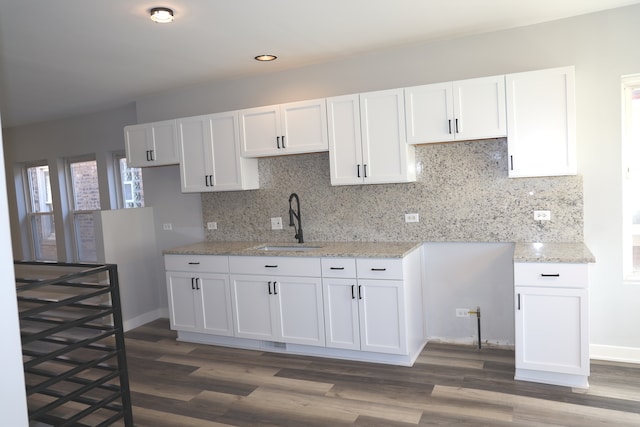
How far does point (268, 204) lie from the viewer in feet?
14.9

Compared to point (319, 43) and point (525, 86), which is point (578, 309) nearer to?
point (525, 86)

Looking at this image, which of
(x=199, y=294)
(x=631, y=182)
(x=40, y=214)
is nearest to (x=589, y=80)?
(x=631, y=182)

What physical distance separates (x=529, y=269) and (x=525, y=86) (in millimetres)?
1302

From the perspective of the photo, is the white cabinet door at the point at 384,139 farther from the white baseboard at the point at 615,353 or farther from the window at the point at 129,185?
the window at the point at 129,185

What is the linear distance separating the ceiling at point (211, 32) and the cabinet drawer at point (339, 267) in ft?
5.65

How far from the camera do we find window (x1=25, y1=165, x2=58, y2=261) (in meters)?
6.64

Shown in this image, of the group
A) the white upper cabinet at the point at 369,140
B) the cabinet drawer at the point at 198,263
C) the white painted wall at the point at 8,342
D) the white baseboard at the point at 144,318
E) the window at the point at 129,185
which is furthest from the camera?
the window at the point at 129,185

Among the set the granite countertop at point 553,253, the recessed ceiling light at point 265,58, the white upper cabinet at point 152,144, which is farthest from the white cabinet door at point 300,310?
the recessed ceiling light at point 265,58

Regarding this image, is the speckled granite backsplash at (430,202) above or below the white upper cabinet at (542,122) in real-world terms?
below

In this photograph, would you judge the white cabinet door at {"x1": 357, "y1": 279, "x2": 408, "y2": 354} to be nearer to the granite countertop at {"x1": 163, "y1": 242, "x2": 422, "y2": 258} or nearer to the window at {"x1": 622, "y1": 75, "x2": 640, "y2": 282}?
the granite countertop at {"x1": 163, "y1": 242, "x2": 422, "y2": 258}

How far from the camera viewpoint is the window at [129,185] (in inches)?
225

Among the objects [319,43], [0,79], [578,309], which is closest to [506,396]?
[578,309]

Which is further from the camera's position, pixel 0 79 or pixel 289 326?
pixel 0 79

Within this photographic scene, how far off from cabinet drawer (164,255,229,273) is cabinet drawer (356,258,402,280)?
4.17 ft
